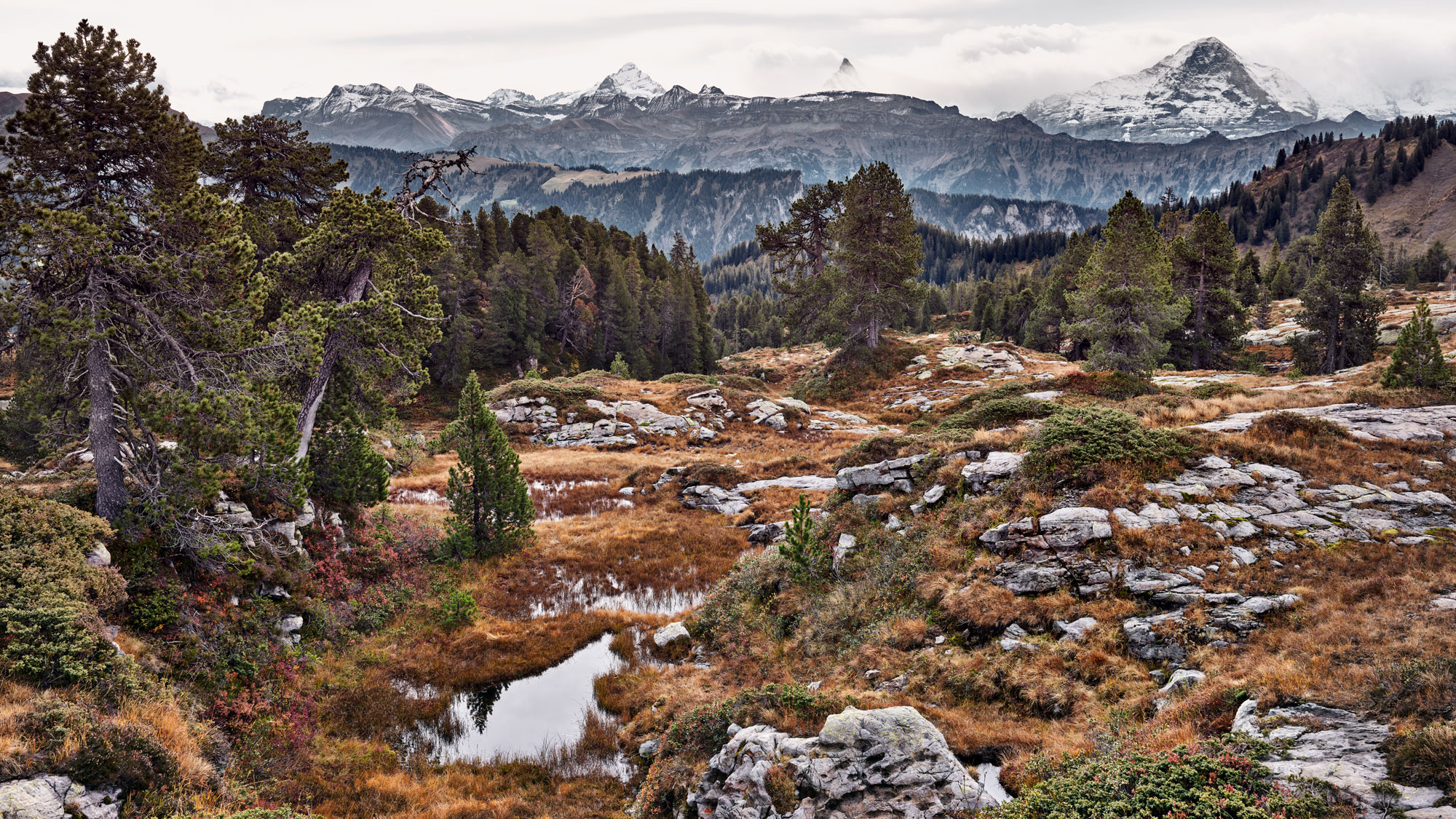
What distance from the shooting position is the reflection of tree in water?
13539 millimetres

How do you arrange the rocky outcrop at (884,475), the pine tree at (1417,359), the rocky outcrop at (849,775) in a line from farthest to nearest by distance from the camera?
the pine tree at (1417,359) → the rocky outcrop at (884,475) → the rocky outcrop at (849,775)

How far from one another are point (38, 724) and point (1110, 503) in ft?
60.1

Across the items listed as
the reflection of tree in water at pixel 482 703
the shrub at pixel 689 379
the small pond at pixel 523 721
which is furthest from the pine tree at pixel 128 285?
the shrub at pixel 689 379

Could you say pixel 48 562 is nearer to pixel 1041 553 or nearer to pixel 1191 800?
pixel 1191 800

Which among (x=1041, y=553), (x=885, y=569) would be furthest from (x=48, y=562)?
(x=1041, y=553)

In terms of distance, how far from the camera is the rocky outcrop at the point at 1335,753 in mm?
5492

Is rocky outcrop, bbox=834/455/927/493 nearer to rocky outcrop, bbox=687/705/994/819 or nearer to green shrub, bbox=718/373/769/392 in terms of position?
rocky outcrop, bbox=687/705/994/819

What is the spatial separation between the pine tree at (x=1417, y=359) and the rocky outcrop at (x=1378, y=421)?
128 inches

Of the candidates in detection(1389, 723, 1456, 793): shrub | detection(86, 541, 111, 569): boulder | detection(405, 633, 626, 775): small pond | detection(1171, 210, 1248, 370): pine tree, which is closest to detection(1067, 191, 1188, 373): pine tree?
detection(1171, 210, 1248, 370): pine tree

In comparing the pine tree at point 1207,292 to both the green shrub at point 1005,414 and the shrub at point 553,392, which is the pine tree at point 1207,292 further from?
the shrub at point 553,392

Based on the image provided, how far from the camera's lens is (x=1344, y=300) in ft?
141

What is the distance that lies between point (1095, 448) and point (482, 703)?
1627cm

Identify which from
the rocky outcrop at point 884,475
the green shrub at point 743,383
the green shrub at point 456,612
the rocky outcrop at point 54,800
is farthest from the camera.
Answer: the green shrub at point 743,383

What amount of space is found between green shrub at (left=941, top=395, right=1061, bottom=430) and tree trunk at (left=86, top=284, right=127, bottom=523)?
21457 millimetres
